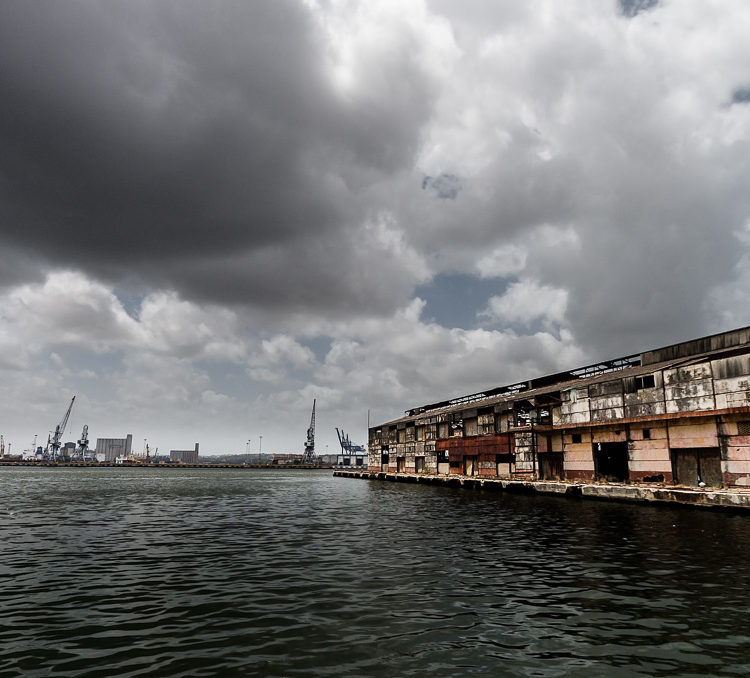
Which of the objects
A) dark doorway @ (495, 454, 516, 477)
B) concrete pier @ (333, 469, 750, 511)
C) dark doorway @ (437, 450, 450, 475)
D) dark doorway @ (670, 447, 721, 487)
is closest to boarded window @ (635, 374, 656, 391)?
dark doorway @ (670, 447, 721, 487)

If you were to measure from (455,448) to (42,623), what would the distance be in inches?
2858

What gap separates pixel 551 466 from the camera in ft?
199

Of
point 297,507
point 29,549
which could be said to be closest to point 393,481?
point 297,507

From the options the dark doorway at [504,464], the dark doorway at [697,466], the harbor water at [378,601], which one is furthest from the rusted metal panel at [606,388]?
the harbor water at [378,601]

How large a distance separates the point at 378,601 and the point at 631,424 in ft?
138

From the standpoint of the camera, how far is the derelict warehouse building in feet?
131

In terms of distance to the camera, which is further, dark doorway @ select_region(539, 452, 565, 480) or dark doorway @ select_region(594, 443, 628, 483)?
dark doorway @ select_region(539, 452, 565, 480)

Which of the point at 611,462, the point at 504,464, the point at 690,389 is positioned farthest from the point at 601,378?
the point at 504,464

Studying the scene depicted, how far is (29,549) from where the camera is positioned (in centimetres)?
2342

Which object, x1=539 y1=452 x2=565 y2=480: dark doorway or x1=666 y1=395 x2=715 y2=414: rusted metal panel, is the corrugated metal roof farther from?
x1=539 y1=452 x2=565 y2=480: dark doorway

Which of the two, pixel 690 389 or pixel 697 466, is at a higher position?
pixel 690 389

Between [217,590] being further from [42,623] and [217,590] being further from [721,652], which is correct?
[721,652]

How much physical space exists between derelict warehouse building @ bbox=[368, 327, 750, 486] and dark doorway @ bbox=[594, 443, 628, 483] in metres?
0.10

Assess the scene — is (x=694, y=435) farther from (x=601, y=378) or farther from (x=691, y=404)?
(x=601, y=378)
